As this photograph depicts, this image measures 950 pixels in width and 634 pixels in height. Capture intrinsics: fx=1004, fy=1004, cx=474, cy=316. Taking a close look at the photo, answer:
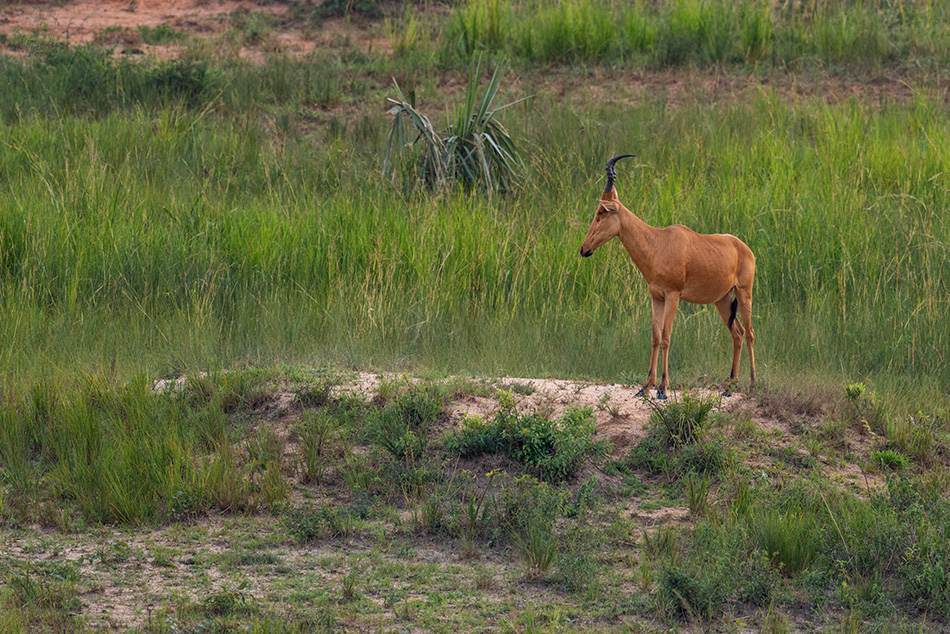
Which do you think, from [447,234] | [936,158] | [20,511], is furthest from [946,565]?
[936,158]

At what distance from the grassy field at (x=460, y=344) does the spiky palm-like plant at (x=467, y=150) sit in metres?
0.21

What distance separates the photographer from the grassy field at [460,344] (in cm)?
491

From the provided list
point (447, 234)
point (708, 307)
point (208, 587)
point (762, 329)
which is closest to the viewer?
point (208, 587)

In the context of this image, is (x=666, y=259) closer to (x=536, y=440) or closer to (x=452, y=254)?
(x=536, y=440)

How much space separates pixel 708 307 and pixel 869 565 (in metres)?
3.99

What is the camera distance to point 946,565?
16.0 ft

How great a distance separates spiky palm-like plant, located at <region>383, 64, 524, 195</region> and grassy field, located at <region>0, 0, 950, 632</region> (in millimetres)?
214

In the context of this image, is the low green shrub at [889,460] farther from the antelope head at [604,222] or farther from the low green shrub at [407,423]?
the low green shrub at [407,423]

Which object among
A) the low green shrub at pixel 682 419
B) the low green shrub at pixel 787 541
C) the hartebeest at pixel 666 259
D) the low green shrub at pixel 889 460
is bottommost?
the low green shrub at pixel 889 460

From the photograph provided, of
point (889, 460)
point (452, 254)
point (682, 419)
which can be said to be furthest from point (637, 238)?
point (452, 254)

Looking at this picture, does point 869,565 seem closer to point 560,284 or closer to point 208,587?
point 208,587

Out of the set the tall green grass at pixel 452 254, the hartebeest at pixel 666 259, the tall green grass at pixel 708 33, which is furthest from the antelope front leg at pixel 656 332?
the tall green grass at pixel 708 33

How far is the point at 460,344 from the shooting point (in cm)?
799

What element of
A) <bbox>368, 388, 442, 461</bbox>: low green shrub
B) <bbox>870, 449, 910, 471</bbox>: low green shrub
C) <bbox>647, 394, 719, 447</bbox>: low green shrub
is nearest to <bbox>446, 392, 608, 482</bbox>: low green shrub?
<bbox>368, 388, 442, 461</bbox>: low green shrub
